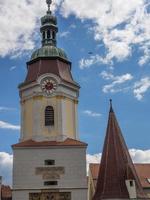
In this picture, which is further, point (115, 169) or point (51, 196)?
point (115, 169)

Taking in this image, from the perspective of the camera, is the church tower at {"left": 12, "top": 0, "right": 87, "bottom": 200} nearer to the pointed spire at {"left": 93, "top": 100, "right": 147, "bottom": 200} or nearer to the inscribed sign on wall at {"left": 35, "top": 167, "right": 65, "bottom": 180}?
the inscribed sign on wall at {"left": 35, "top": 167, "right": 65, "bottom": 180}

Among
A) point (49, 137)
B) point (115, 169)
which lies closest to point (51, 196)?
point (49, 137)

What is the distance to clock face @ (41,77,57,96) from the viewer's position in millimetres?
48156

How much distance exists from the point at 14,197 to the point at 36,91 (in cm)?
1133

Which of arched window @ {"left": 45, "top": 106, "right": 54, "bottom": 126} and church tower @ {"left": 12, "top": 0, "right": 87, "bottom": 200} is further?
arched window @ {"left": 45, "top": 106, "right": 54, "bottom": 126}

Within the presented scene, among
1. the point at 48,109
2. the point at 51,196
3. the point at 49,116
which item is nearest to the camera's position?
the point at 51,196

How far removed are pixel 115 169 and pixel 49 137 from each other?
24.7 ft

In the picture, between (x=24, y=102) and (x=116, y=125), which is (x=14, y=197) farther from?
(x=116, y=125)

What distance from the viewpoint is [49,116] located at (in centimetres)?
4738

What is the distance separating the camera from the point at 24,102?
A: 160 feet

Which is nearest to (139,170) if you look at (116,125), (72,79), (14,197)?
(116,125)

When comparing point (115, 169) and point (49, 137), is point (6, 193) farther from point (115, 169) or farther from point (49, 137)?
point (115, 169)

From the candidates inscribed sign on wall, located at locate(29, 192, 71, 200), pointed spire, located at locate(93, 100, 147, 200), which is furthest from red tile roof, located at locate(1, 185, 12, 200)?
pointed spire, located at locate(93, 100, 147, 200)

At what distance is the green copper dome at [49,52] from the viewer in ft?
168
